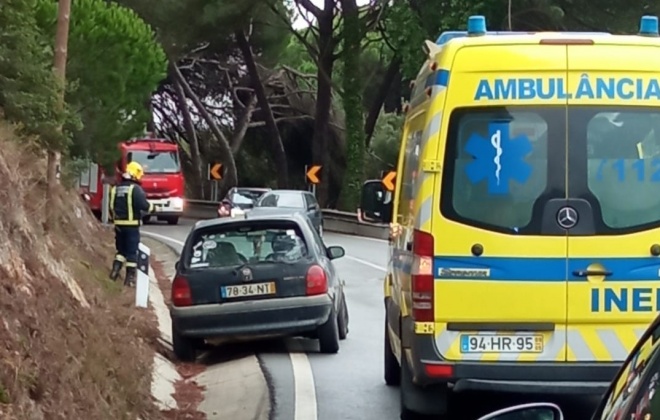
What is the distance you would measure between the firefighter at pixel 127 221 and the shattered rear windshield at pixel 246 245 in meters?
4.82

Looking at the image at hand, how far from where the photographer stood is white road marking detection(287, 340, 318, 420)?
10364mm

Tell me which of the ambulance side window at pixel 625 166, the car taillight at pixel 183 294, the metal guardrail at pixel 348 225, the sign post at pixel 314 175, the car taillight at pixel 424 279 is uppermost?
the ambulance side window at pixel 625 166

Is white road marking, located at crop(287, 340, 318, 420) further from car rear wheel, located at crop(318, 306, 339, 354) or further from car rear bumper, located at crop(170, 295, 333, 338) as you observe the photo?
car rear bumper, located at crop(170, 295, 333, 338)

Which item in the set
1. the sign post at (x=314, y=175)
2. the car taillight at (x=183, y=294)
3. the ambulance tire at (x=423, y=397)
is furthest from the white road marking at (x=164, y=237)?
the ambulance tire at (x=423, y=397)

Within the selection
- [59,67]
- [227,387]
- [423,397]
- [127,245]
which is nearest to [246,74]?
[127,245]

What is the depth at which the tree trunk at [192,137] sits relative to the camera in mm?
54875

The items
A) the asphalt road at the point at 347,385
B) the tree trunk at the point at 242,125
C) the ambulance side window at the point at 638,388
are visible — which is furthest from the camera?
the tree trunk at the point at 242,125

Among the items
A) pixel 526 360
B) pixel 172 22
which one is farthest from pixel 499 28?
pixel 526 360

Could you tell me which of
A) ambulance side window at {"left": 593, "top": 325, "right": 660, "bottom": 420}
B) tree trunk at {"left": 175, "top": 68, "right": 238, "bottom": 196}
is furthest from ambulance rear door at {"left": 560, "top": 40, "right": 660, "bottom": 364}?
tree trunk at {"left": 175, "top": 68, "right": 238, "bottom": 196}

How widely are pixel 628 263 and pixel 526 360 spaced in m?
0.86

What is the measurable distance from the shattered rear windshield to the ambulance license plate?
5.36 metres

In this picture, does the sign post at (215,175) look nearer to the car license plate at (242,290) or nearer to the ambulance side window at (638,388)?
the car license plate at (242,290)

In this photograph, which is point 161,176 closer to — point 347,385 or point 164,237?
point 164,237

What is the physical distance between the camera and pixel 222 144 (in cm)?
5603
